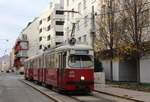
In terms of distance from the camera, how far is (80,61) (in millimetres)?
22219

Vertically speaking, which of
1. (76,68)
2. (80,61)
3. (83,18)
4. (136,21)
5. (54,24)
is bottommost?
(76,68)

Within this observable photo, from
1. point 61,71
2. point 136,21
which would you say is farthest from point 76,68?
point 136,21

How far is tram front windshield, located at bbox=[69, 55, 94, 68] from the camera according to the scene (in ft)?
72.2

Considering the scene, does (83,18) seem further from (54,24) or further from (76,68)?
(76,68)

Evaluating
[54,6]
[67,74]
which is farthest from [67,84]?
[54,6]

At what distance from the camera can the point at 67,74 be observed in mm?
21828

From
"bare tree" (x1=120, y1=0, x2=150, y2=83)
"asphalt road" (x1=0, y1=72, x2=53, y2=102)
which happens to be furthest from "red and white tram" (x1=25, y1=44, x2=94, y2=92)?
"bare tree" (x1=120, y1=0, x2=150, y2=83)

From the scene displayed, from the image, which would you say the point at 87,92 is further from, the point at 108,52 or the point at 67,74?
the point at 108,52

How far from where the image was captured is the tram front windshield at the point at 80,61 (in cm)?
2202

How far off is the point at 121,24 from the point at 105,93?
7896 mm

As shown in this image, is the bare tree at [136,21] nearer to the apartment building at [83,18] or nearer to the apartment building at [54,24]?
the apartment building at [83,18]

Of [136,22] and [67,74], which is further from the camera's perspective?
[136,22]

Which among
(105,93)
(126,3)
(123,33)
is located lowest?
(105,93)

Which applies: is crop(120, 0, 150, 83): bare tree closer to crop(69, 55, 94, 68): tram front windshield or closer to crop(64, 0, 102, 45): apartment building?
crop(69, 55, 94, 68): tram front windshield
